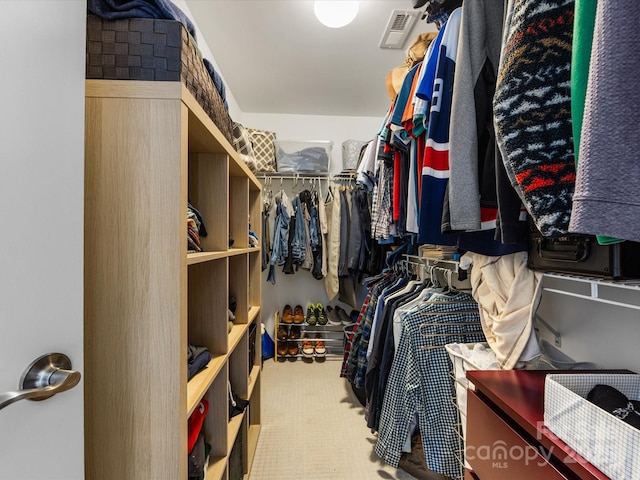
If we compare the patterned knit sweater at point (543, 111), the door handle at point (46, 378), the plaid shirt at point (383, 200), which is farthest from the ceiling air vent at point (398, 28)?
the door handle at point (46, 378)

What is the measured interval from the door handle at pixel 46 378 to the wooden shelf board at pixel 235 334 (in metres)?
0.65

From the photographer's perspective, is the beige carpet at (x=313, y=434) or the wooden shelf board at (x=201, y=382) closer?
the wooden shelf board at (x=201, y=382)

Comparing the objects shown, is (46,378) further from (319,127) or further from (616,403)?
(319,127)

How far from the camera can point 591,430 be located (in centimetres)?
54

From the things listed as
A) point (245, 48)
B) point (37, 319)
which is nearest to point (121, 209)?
point (37, 319)

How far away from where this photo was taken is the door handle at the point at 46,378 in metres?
0.42

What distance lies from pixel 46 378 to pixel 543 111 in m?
0.90

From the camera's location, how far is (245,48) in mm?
2029

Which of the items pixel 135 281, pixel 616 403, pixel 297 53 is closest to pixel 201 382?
pixel 135 281

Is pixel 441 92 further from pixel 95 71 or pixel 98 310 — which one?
pixel 98 310

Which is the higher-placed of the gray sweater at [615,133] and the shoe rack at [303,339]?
the gray sweater at [615,133]

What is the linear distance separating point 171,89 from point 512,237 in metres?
0.82

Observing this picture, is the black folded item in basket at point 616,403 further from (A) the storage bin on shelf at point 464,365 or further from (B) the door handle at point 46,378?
(B) the door handle at point 46,378

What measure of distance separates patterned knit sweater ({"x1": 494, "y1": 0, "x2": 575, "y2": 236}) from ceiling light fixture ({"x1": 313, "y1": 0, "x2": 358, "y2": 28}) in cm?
125
